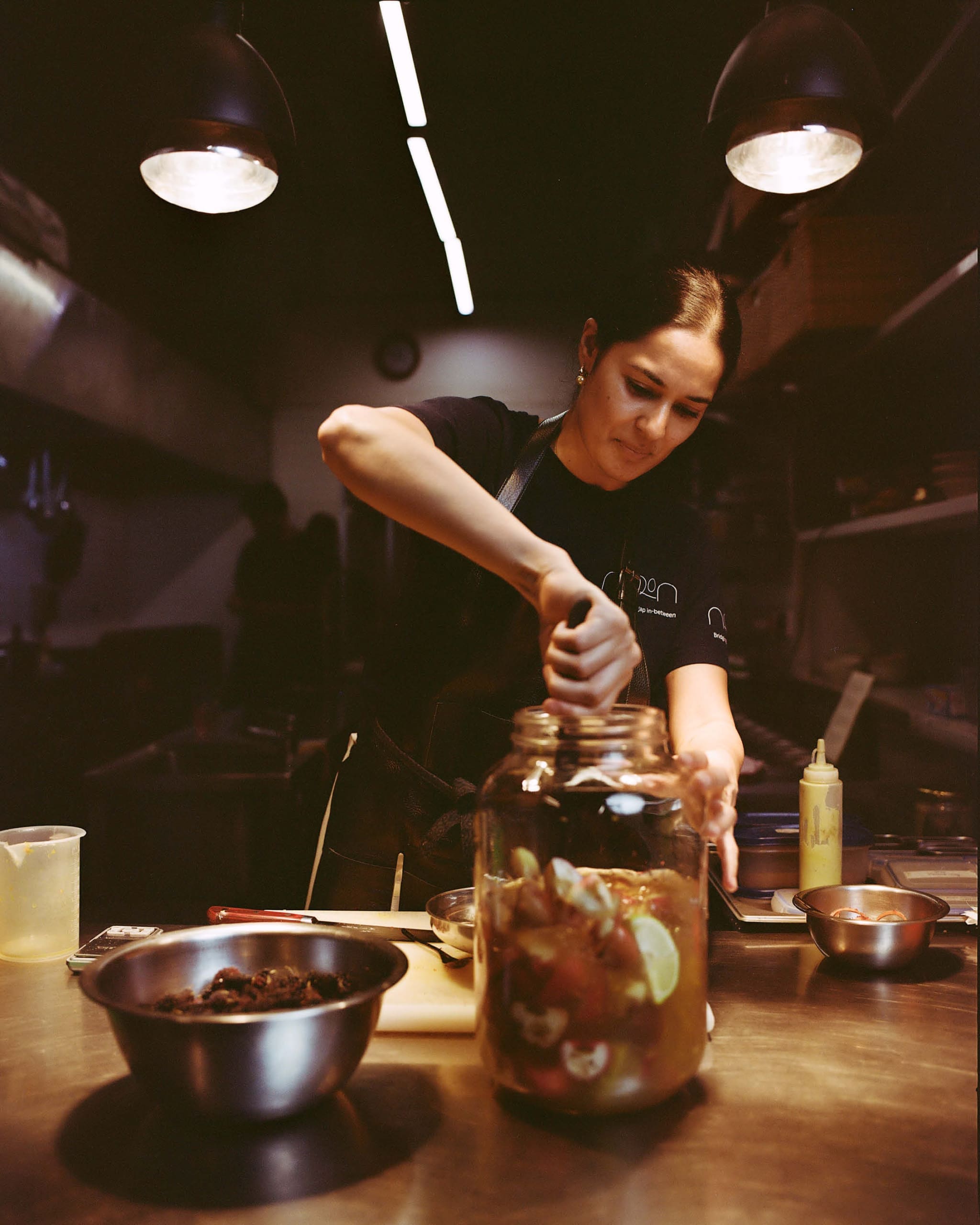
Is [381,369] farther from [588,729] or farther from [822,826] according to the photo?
Result: [588,729]

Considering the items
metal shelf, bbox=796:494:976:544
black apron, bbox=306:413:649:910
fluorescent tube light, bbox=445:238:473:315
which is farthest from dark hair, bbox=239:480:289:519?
black apron, bbox=306:413:649:910

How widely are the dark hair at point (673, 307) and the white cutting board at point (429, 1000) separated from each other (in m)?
1.01

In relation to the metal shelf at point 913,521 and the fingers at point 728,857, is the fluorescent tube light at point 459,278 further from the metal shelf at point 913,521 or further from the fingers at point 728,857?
the fingers at point 728,857

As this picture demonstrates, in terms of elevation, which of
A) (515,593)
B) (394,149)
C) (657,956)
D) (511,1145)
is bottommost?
(511,1145)

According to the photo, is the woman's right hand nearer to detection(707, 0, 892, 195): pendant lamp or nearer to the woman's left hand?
the woman's left hand

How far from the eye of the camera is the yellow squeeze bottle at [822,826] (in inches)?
60.7

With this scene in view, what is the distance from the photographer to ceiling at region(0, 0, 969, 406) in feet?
8.42

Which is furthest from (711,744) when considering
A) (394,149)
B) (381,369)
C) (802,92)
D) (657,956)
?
(394,149)

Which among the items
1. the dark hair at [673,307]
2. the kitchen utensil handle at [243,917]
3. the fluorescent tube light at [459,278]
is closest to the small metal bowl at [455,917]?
the kitchen utensil handle at [243,917]

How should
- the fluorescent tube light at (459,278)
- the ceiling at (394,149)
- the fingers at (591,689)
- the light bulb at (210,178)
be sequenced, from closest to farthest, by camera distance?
the fingers at (591,689)
the light bulb at (210,178)
the ceiling at (394,149)
the fluorescent tube light at (459,278)

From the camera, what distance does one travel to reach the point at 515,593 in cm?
169

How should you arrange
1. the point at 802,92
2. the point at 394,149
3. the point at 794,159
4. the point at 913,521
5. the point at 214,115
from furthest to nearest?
the point at 394,149 < the point at 913,521 < the point at 794,159 < the point at 214,115 < the point at 802,92

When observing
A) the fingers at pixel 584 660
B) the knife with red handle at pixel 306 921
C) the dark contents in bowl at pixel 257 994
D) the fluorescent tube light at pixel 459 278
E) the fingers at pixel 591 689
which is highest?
the fluorescent tube light at pixel 459 278

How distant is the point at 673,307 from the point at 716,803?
0.86m
